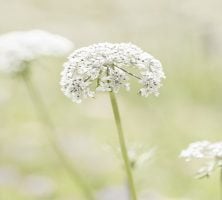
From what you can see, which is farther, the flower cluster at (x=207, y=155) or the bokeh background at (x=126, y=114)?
the bokeh background at (x=126, y=114)

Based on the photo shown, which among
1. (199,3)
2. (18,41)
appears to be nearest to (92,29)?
(199,3)

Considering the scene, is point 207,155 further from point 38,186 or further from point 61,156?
point 38,186

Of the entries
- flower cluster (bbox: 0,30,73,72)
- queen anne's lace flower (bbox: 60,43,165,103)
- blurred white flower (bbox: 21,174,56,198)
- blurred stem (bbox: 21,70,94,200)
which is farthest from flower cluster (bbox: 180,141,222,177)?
blurred white flower (bbox: 21,174,56,198)

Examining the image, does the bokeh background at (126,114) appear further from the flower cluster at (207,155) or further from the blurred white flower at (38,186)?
the flower cluster at (207,155)

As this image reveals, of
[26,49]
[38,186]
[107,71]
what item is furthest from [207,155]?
[38,186]

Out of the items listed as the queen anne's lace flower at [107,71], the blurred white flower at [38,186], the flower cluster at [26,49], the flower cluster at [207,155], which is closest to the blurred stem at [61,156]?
the flower cluster at [26,49]

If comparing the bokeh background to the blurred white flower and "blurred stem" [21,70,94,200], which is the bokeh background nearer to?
the blurred white flower

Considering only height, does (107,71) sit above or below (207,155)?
above
